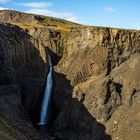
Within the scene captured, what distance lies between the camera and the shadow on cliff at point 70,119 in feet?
239

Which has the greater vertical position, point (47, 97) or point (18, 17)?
point (18, 17)

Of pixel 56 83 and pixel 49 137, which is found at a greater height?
pixel 56 83

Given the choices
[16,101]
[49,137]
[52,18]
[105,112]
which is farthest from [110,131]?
[52,18]

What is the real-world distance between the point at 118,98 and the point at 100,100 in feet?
9.91

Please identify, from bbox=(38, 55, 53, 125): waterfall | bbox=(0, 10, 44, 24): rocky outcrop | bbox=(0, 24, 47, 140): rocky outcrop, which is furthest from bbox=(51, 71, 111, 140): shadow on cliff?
bbox=(0, 10, 44, 24): rocky outcrop

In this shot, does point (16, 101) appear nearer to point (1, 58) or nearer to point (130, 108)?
point (1, 58)

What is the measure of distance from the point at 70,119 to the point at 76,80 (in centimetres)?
1092

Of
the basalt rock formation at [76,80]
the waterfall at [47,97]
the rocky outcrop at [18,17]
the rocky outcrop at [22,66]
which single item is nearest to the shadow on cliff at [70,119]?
the basalt rock formation at [76,80]

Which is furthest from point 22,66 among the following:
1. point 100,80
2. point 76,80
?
point 100,80

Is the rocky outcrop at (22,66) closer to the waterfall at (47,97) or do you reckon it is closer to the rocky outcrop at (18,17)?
the waterfall at (47,97)

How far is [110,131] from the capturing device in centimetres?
7138

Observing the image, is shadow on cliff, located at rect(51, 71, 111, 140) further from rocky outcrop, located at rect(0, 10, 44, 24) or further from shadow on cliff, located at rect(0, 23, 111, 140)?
rocky outcrop, located at rect(0, 10, 44, 24)

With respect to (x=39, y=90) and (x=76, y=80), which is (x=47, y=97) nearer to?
(x=39, y=90)

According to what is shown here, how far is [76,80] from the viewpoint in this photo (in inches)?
3442
